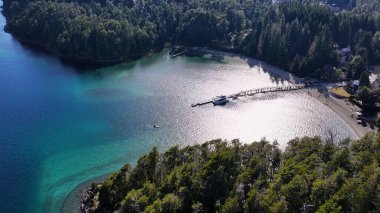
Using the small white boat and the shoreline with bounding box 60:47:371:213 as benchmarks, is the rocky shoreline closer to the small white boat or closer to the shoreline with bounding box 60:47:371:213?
the shoreline with bounding box 60:47:371:213

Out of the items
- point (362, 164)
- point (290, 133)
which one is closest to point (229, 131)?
point (290, 133)

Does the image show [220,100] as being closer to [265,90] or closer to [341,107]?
[265,90]

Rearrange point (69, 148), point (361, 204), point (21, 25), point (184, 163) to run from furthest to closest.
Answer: point (21, 25), point (69, 148), point (184, 163), point (361, 204)

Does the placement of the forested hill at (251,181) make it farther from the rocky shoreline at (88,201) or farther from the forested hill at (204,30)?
the forested hill at (204,30)

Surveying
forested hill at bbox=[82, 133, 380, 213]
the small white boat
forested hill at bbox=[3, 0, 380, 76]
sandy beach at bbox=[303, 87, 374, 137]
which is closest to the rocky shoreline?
forested hill at bbox=[82, 133, 380, 213]

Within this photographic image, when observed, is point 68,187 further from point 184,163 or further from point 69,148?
point 184,163

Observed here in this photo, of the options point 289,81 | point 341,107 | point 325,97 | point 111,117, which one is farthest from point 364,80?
point 111,117
